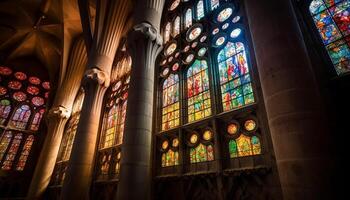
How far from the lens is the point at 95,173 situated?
8.77 m

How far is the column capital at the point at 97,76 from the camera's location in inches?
340

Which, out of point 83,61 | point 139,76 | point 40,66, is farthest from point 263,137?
point 40,66

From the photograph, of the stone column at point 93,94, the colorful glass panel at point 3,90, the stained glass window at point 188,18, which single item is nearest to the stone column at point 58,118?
Answer: the stone column at point 93,94

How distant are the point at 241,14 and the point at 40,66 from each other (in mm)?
18875

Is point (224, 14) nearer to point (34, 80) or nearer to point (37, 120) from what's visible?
point (37, 120)

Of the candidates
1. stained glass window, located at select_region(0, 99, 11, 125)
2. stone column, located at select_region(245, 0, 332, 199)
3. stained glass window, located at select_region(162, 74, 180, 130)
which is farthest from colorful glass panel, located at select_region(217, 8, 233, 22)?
stained glass window, located at select_region(0, 99, 11, 125)

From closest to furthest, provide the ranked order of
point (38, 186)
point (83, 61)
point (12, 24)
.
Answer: point (38, 186)
point (83, 61)
point (12, 24)

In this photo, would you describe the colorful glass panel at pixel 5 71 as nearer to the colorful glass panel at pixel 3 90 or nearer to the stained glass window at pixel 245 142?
the colorful glass panel at pixel 3 90

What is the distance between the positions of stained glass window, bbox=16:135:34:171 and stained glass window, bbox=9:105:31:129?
3.90 feet

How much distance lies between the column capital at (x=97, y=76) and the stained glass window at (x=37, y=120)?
997 cm

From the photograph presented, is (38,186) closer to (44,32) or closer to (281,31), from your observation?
(44,32)

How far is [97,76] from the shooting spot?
8.66 meters

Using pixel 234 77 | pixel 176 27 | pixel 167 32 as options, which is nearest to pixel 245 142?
pixel 234 77

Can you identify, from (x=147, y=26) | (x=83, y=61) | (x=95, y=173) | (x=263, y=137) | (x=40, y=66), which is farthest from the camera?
(x=40, y=66)
